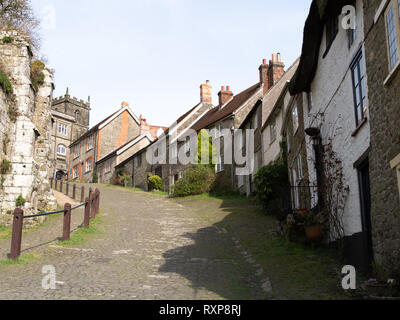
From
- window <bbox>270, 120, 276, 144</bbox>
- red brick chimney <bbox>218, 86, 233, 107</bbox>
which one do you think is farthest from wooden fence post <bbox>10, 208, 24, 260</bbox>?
red brick chimney <bbox>218, 86, 233, 107</bbox>

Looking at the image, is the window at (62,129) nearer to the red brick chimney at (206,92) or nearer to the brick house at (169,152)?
the brick house at (169,152)

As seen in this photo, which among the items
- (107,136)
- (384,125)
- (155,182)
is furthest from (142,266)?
(107,136)

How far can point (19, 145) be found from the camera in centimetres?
1534

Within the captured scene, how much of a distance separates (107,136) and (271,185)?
110ft

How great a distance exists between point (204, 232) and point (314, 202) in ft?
13.1

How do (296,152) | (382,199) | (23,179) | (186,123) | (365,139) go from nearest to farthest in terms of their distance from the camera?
1. (382,199)
2. (365,139)
3. (23,179)
4. (296,152)
5. (186,123)

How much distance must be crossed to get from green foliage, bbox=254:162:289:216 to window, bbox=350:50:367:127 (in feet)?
29.9

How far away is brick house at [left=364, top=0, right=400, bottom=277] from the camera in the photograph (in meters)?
6.70

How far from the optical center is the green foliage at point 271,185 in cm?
1827

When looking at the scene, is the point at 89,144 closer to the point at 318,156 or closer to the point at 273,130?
the point at 273,130

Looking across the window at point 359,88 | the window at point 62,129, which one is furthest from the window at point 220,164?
the window at point 62,129


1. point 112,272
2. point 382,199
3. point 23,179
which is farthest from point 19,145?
point 382,199

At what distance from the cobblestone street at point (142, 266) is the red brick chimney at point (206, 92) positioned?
24378 mm
